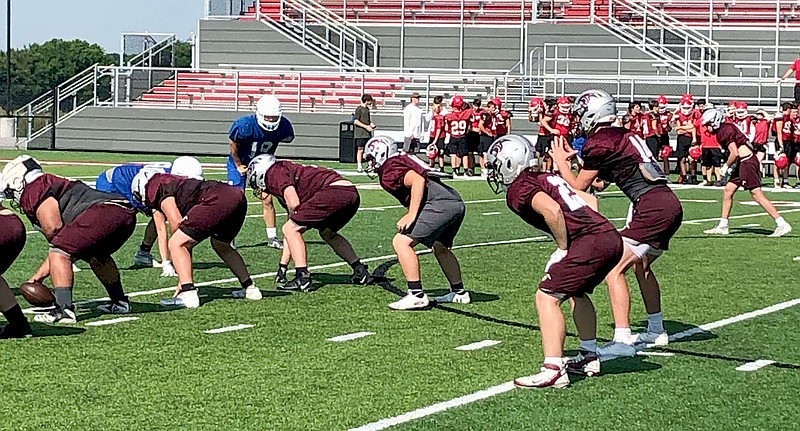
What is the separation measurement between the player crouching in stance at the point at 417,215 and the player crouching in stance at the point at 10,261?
2.76 metres

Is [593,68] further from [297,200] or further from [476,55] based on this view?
[297,200]

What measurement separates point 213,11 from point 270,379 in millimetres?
34329

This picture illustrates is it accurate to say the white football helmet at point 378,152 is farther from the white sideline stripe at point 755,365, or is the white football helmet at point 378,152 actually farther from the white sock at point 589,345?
the white sideline stripe at point 755,365

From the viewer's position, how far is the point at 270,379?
728cm

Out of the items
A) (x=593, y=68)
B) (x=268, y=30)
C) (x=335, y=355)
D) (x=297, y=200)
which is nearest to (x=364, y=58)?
(x=268, y=30)

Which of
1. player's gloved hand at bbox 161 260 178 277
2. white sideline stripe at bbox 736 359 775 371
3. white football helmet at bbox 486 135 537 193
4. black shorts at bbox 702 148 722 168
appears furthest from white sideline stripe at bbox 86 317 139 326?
black shorts at bbox 702 148 722 168

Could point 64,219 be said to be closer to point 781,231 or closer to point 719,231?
point 719,231

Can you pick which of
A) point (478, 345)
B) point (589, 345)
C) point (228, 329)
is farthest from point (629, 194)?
point (228, 329)

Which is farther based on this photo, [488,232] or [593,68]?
[593,68]

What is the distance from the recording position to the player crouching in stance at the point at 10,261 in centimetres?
790

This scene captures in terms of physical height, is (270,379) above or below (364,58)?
below

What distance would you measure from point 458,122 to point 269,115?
50.7 ft

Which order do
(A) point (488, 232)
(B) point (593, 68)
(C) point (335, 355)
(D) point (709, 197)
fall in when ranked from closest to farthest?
(C) point (335, 355), (A) point (488, 232), (D) point (709, 197), (B) point (593, 68)

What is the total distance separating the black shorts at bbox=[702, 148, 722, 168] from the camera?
25.4 meters
